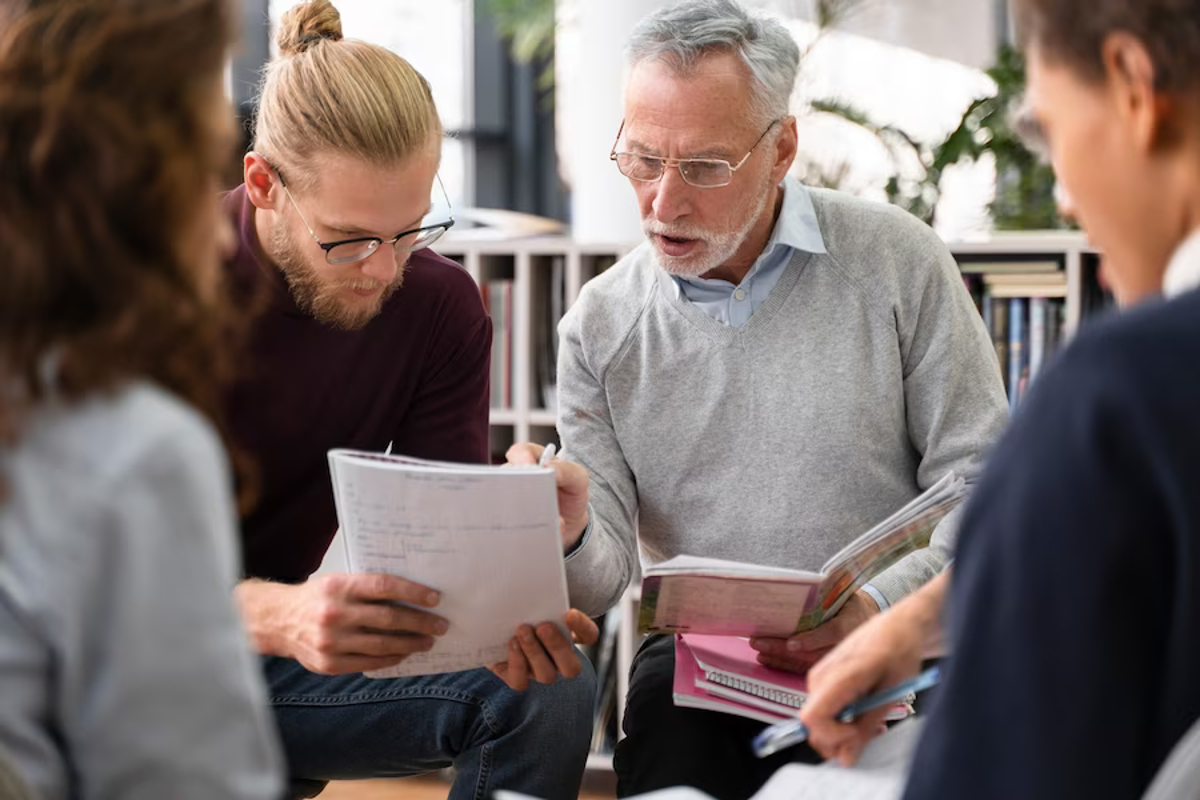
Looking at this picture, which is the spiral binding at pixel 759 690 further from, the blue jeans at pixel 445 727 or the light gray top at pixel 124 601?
the light gray top at pixel 124 601

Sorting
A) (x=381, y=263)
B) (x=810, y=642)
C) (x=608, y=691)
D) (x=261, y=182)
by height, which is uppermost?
(x=261, y=182)

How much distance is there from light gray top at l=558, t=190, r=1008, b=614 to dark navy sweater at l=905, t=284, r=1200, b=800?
3.67 ft

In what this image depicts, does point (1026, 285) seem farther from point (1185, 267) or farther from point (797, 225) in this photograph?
point (1185, 267)

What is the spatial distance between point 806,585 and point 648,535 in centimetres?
57

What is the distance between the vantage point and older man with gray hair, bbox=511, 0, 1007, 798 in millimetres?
1997

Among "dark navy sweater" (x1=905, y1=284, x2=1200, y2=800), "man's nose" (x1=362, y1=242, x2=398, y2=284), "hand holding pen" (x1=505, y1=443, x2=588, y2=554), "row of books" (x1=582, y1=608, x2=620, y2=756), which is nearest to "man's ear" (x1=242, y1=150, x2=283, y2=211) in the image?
"man's nose" (x1=362, y1=242, x2=398, y2=284)

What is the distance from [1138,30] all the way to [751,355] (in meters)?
1.17

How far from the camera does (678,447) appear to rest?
2.04m

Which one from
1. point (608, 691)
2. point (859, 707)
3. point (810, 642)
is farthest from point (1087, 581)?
point (608, 691)

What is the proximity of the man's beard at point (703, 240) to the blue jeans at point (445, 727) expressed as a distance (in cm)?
63

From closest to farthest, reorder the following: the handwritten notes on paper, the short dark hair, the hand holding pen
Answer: the short dark hair
the handwritten notes on paper
the hand holding pen

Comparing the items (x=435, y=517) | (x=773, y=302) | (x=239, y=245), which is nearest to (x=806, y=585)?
(x=435, y=517)

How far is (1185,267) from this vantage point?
2.98 feet

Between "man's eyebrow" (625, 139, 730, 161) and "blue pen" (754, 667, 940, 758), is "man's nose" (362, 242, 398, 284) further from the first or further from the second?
"blue pen" (754, 667, 940, 758)
